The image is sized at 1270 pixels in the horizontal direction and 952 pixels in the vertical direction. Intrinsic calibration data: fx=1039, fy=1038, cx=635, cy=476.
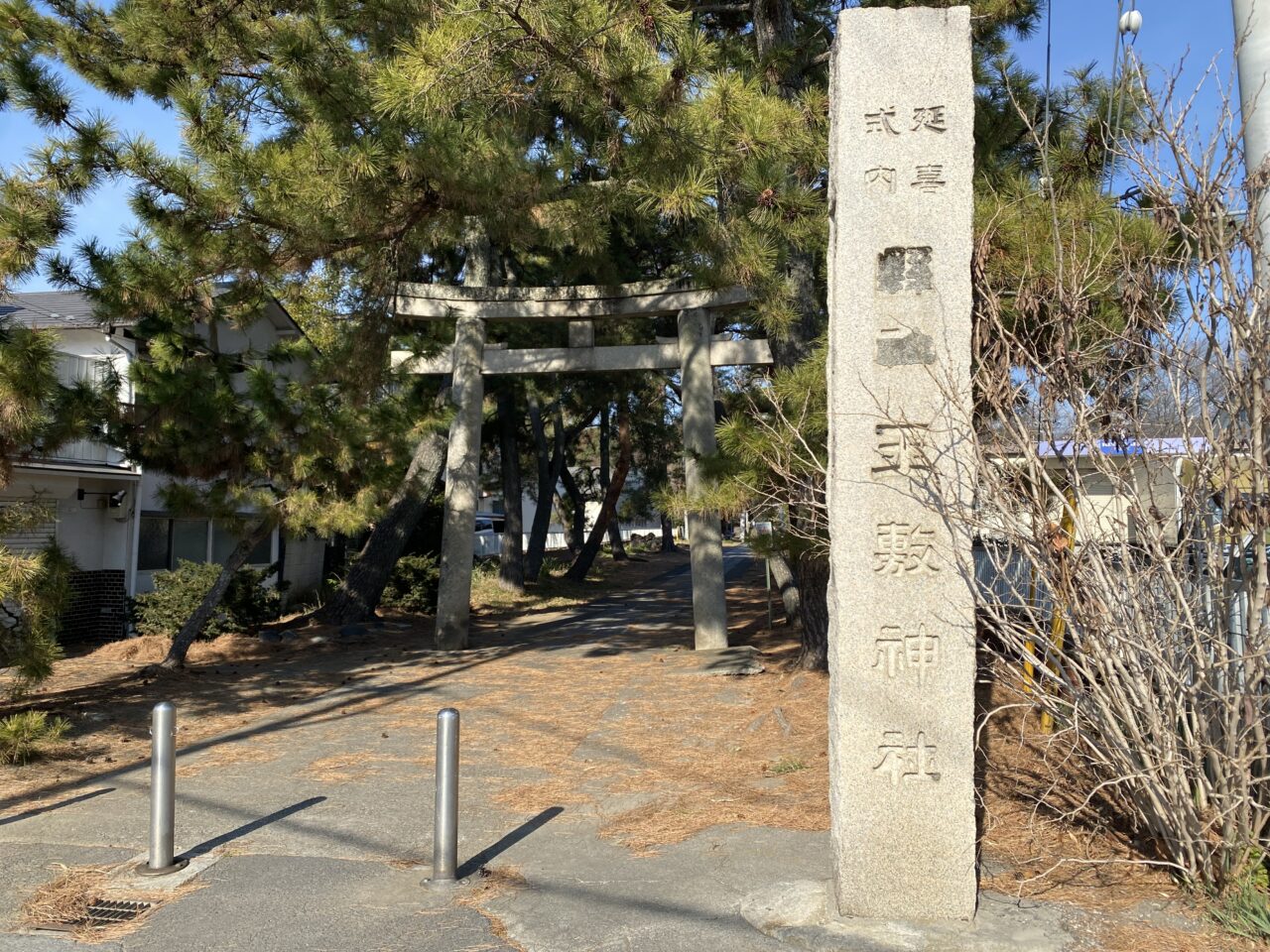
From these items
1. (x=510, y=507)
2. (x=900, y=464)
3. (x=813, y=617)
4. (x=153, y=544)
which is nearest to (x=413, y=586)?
(x=153, y=544)

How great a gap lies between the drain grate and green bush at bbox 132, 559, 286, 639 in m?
10.2

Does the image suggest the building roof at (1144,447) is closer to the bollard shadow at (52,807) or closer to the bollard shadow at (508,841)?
the bollard shadow at (508,841)

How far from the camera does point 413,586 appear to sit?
19.7 meters

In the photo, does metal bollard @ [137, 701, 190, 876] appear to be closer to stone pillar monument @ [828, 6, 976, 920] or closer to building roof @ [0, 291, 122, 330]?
stone pillar monument @ [828, 6, 976, 920]

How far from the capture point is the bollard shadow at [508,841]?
550 centimetres

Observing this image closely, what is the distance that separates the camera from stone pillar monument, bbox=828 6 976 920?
184 inches

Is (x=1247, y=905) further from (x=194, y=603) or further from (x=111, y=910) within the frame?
(x=194, y=603)

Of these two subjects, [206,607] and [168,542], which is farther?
[168,542]

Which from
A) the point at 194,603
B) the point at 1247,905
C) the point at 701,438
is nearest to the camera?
the point at 1247,905

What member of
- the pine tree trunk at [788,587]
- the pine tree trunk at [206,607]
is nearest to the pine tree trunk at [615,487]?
the pine tree trunk at [788,587]

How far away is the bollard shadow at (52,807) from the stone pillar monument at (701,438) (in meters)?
8.27

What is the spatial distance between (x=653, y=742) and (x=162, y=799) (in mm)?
4272

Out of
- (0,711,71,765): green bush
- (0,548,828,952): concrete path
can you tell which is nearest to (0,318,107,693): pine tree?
(0,711,71,765): green bush

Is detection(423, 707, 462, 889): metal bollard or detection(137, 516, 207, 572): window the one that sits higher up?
detection(137, 516, 207, 572): window
